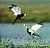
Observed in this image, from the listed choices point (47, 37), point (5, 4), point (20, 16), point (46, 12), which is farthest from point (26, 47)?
point (5, 4)

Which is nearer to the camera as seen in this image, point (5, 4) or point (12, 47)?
point (12, 47)

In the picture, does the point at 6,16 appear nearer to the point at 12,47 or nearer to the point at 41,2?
the point at 41,2

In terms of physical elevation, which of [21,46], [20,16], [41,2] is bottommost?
[41,2]

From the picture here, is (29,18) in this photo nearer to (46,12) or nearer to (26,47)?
(46,12)

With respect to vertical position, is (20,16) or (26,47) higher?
(20,16)

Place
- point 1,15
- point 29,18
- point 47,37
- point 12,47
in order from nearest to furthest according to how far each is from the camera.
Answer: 1. point 12,47
2. point 47,37
3. point 29,18
4. point 1,15

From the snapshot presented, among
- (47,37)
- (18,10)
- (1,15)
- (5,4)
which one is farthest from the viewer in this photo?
(5,4)

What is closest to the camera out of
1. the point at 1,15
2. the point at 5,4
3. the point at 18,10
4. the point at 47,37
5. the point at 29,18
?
the point at 18,10

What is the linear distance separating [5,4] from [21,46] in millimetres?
16004

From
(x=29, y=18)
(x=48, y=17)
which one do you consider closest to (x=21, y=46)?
(x=29, y=18)

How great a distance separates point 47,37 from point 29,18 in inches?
298

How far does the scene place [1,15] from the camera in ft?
51.6

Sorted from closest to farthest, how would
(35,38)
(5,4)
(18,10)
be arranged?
1. (18,10)
2. (35,38)
3. (5,4)

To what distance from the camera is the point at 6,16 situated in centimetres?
1500
